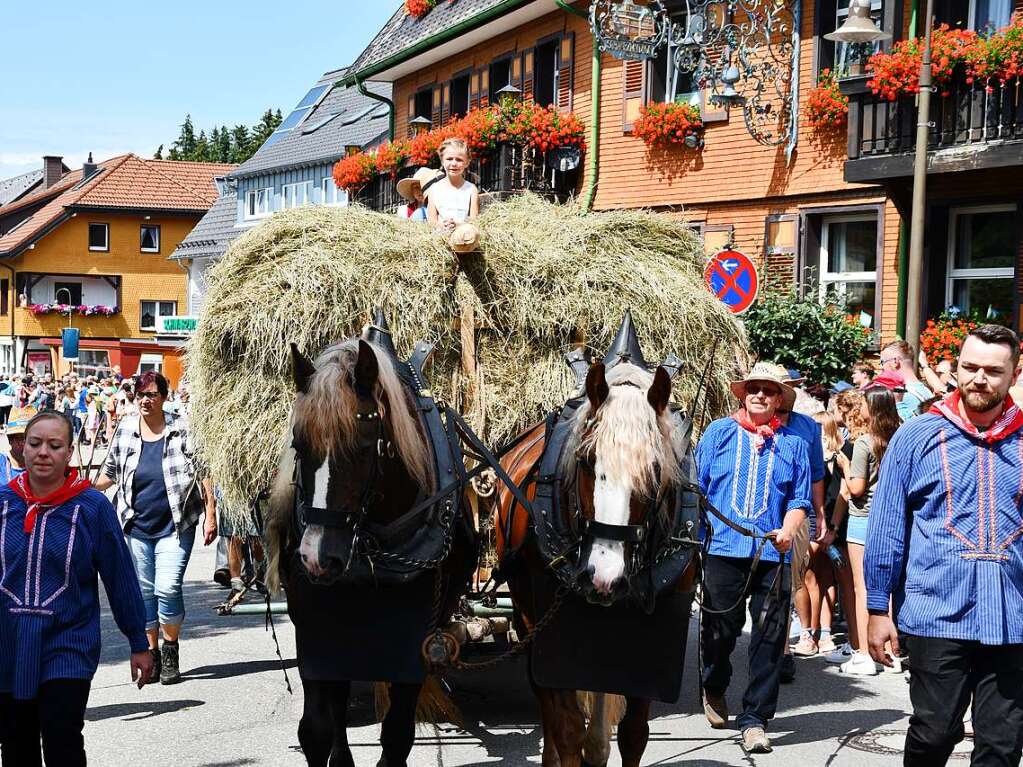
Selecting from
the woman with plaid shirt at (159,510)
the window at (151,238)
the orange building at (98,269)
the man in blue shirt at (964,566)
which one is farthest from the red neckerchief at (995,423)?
the window at (151,238)

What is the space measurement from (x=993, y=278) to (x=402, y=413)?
11.5 meters

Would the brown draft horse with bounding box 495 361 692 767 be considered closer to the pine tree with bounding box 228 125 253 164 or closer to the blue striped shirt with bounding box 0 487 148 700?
the blue striped shirt with bounding box 0 487 148 700

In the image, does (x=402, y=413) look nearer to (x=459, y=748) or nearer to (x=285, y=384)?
(x=285, y=384)

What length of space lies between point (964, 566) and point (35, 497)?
11.2 feet

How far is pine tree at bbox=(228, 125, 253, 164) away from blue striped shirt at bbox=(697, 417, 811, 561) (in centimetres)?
10175

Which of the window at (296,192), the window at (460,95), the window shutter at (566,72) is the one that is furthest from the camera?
the window at (296,192)

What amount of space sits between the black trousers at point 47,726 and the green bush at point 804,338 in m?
10.4

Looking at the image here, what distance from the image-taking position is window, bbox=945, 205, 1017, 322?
48.1 ft

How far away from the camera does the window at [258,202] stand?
1774 inches

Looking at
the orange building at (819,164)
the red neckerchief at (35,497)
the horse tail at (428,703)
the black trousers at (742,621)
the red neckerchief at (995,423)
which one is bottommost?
the horse tail at (428,703)

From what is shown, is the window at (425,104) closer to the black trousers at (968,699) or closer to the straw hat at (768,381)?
the straw hat at (768,381)

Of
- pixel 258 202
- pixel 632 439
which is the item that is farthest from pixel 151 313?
pixel 632 439

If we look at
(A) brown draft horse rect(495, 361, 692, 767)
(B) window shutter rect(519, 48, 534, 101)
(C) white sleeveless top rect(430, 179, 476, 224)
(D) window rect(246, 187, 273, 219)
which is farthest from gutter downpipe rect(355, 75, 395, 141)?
(A) brown draft horse rect(495, 361, 692, 767)

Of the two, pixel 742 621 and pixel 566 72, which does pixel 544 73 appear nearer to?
pixel 566 72
